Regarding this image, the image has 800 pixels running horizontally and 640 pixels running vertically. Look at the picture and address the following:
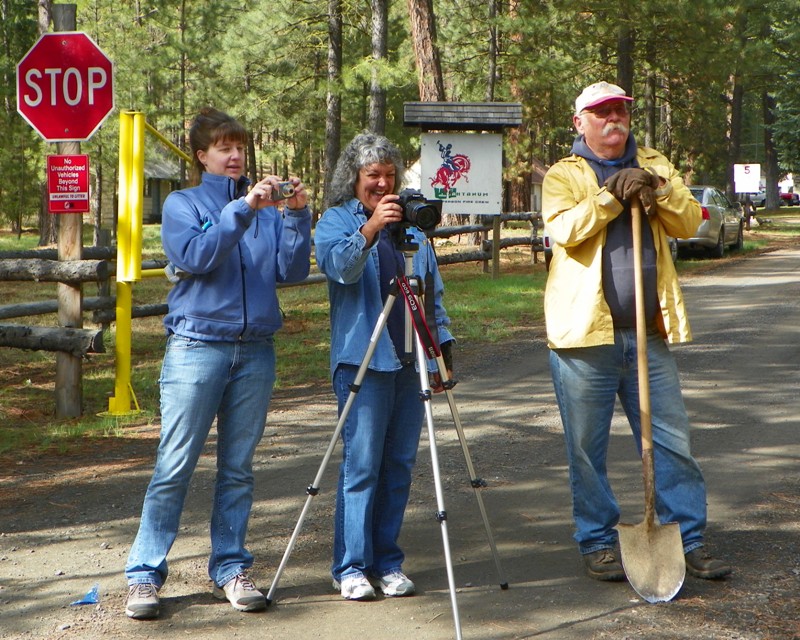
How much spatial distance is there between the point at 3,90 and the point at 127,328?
81.1 ft

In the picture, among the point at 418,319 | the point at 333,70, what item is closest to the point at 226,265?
the point at 418,319

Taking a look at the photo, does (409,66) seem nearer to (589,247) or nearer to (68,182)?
(68,182)

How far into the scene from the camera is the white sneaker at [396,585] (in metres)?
4.31

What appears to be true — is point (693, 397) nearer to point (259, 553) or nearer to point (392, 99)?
point (259, 553)

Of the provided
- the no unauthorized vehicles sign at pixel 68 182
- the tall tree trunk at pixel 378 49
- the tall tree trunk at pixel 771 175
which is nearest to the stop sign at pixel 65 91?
the no unauthorized vehicles sign at pixel 68 182

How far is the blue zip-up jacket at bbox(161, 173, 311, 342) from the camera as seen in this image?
4055 mm

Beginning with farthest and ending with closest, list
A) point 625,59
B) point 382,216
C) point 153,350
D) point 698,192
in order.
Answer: point 625,59 < point 698,192 < point 153,350 < point 382,216

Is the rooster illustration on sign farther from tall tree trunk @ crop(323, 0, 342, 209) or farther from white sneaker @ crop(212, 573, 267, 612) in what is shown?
white sneaker @ crop(212, 573, 267, 612)

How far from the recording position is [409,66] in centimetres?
2175

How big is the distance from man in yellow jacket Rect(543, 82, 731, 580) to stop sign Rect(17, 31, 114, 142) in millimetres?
4230

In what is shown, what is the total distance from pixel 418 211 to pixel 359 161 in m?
0.40

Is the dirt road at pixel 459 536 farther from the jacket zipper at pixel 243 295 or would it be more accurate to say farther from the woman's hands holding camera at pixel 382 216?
the woman's hands holding camera at pixel 382 216

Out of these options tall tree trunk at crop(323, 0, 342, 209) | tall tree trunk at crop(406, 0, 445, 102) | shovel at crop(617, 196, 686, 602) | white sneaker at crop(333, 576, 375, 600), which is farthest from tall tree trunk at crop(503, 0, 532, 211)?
white sneaker at crop(333, 576, 375, 600)

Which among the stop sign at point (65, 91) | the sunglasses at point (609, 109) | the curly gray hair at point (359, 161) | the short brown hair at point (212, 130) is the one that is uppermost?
the stop sign at point (65, 91)
